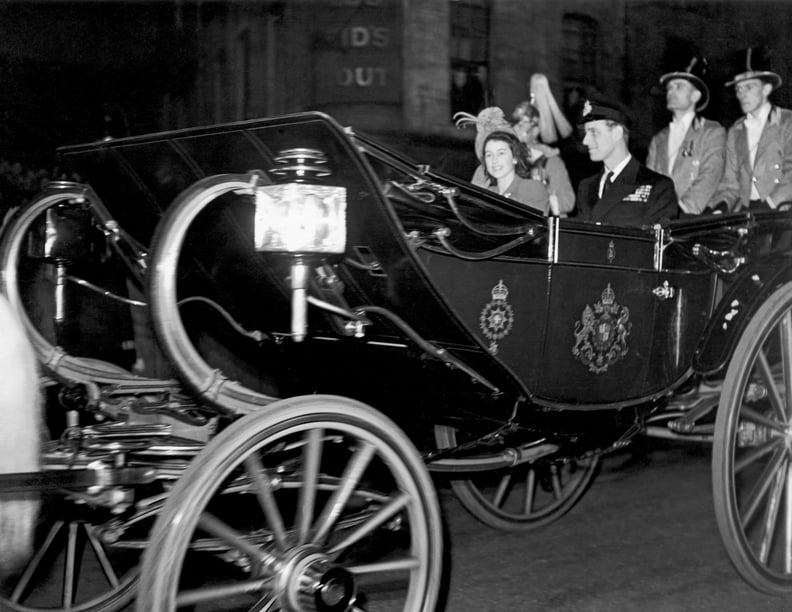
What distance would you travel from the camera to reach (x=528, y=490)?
4117 mm

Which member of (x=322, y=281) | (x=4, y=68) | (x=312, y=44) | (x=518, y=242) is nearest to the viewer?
(x=322, y=281)

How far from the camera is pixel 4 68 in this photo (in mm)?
5055

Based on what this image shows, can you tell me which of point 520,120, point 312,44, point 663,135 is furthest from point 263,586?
point 312,44

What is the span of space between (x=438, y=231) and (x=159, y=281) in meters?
0.79

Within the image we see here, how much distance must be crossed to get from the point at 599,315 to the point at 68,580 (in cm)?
183

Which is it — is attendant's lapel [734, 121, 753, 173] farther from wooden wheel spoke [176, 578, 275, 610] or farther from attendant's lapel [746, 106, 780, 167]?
wooden wheel spoke [176, 578, 275, 610]

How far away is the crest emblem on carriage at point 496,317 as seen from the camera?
2863 mm

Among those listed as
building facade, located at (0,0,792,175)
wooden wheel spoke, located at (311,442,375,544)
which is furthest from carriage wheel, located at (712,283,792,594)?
building facade, located at (0,0,792,175)

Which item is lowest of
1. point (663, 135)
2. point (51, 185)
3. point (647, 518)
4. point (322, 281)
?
point (647, 518)

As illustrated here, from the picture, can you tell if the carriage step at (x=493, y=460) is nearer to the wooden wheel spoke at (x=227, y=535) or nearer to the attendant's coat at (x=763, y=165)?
the wooden wheel spoke at (x=227, y=535)

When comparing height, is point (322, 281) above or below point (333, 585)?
above

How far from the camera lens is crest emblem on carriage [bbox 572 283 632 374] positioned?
3.11 m

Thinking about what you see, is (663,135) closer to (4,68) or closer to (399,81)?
(399,81)

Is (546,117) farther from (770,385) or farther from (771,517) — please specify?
(771,517)
